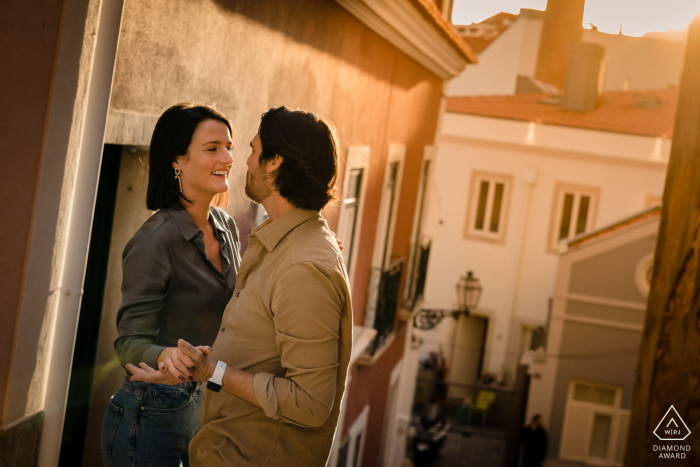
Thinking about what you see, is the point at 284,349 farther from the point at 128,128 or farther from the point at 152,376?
the point at 128,128

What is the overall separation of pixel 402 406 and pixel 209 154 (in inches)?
501

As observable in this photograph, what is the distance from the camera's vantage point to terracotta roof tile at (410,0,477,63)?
272 inches

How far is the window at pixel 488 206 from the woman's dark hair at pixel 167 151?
20248 mm

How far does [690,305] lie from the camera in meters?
2.84

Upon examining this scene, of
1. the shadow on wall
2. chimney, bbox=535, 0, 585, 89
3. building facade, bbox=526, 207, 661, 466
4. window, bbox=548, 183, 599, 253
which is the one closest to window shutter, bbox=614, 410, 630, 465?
building facade, bbox=526, 207, 661, 466

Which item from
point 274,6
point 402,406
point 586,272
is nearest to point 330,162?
point 274,6

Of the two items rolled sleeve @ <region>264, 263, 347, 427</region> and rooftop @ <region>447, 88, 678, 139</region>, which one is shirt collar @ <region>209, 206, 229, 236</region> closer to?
rolled sleeve @ <region>264, 263, 347, 427</region>

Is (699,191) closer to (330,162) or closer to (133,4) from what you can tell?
(330,162)

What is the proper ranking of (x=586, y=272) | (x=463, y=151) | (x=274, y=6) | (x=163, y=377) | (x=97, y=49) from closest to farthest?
(x=163, y=377) → (x=97, y=49) → (x=274, y=6) → (x=586, y=272) → (x=463, y=151)

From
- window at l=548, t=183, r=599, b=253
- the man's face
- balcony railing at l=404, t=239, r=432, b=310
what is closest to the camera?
the man's face

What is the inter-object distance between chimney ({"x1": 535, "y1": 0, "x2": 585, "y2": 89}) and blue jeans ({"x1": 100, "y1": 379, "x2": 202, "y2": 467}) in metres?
24.8

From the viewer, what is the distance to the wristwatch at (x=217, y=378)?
7.30 ft

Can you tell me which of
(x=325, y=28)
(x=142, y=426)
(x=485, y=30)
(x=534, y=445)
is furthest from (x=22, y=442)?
(x=485, y=30)

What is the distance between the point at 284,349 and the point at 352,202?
221 inches
